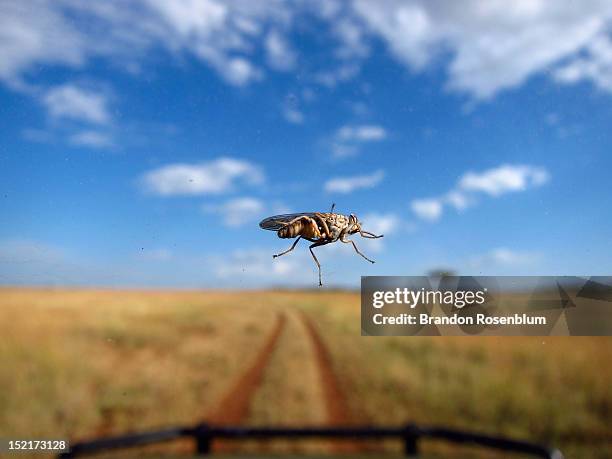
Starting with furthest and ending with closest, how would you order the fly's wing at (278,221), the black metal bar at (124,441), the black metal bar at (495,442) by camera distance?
the fly's wing at (278,221) → the black metal bar at (124,441) → the black metal bar at (495,442)

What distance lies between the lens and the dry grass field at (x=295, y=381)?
17859 mm

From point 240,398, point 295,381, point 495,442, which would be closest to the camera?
point 495,442

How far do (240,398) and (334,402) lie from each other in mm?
3547

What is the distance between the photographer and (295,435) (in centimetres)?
440

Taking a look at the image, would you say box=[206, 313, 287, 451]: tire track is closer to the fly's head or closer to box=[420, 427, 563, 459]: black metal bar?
the fly's head

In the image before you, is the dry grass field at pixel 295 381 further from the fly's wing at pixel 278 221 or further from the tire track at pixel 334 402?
the fly's wing at pixel 278 221

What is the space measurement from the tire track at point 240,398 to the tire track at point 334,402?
2.75 metres

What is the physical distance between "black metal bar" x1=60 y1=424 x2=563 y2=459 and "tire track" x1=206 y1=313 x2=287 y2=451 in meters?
10.8

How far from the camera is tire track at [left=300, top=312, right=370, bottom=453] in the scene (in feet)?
54.1

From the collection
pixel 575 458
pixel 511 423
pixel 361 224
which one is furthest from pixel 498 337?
pixel 361 224

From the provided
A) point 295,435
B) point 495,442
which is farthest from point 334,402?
point 495,442

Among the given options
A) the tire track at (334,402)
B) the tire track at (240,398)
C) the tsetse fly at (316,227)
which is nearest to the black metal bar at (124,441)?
the tsetse fly at (316,227)

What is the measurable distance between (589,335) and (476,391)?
13.1 metres

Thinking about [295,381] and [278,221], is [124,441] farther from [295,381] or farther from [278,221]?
[295,381]
